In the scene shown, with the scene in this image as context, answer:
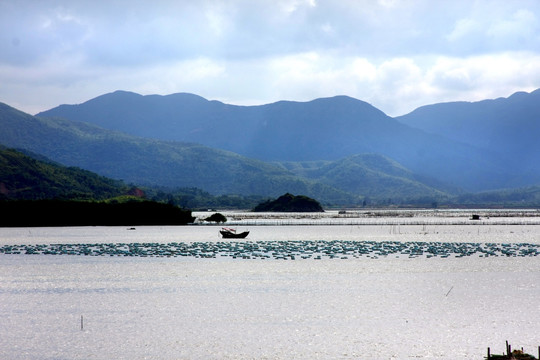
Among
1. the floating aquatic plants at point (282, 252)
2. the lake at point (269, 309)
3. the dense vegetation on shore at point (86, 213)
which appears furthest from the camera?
the dense vegetation on shore at point (86, 213)

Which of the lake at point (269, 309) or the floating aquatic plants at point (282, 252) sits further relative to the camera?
the floating aquatic plants at point (282, 252)

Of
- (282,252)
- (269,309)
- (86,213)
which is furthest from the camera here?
(86,213)

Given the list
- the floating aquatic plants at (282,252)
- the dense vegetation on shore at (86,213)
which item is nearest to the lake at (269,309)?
the floating aquatic plants at (282,252)

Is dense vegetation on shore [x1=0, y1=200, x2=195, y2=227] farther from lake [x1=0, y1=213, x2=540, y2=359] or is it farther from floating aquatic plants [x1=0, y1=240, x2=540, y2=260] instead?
lake [x1=0, y1=213, x2=540, y2=359]

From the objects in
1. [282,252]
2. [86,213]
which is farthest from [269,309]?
[86,213]

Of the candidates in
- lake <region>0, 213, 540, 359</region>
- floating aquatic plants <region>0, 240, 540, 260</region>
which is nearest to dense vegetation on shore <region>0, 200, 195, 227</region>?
floating aquatic plants <region>0, 240, 540, 260</region>

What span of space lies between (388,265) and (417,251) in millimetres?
16343

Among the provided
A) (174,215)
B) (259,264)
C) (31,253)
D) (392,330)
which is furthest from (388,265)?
(174,215)

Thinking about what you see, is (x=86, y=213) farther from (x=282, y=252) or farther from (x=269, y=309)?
(x=269, y=309)

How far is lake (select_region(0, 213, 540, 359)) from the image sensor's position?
1158 inches

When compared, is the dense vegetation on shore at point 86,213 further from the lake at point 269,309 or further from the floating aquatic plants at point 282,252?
the lake at point 269,309

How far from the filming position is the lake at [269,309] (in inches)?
1158

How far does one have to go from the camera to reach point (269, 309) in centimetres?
3906

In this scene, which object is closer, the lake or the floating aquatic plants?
the lake
